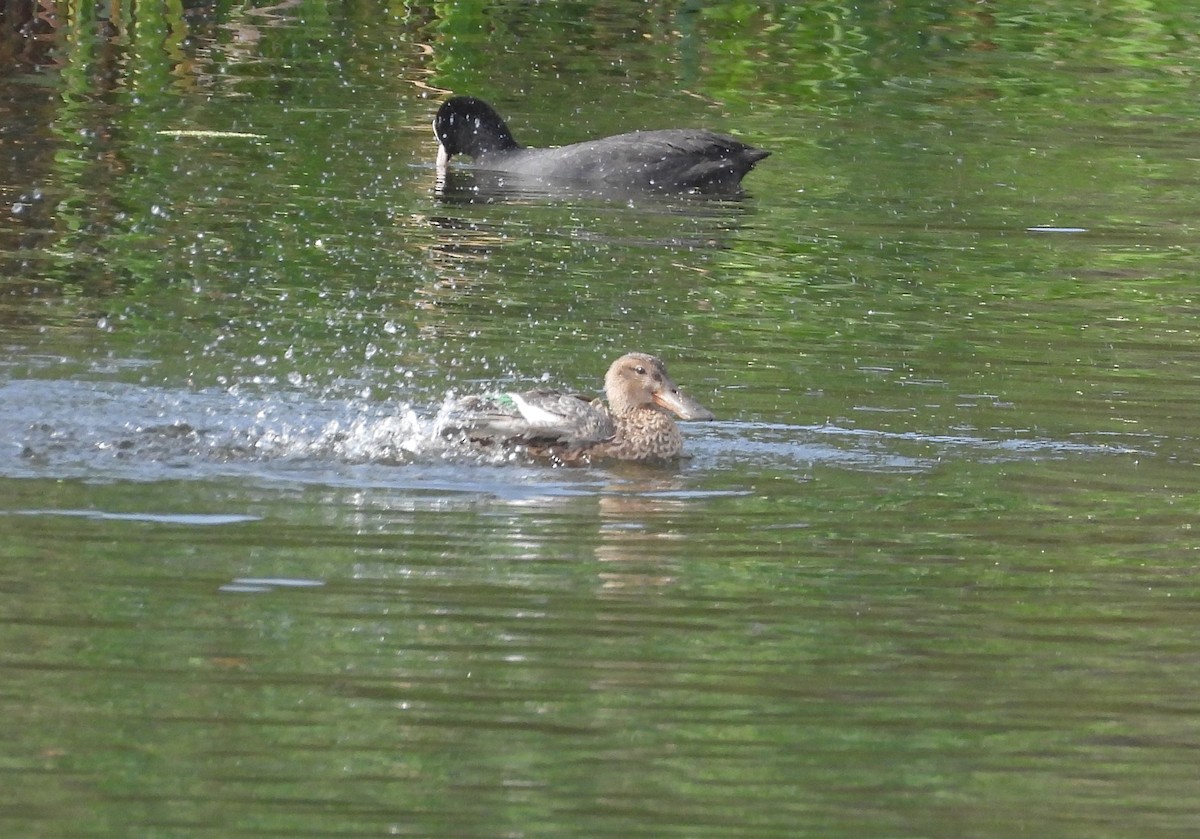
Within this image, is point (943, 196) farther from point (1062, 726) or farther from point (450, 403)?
point (1062, 726)

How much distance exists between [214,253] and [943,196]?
5.19 metres

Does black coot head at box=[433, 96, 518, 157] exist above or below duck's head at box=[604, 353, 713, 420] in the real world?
below

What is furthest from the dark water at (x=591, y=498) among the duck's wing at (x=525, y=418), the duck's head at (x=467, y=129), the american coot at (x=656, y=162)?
the duck's head at (x=467, y=129)

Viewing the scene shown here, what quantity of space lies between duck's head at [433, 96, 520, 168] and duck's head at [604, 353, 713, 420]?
7673 millimetres

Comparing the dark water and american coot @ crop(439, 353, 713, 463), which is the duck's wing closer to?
american coot @ crop(439, 353, 713, 463)

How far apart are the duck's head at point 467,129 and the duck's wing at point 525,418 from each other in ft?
26.7

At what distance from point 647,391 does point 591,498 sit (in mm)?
1034

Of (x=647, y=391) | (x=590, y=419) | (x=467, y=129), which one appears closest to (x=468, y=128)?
(x=467, y=129)

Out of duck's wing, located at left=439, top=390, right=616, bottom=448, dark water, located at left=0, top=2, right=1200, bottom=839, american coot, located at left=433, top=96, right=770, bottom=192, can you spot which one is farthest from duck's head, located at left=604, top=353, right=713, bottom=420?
american coot, located at left=433, top=96, right=770, bottom=192

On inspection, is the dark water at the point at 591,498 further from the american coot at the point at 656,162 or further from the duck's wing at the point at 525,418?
the american coot at the point at 656,162

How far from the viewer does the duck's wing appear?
876cm

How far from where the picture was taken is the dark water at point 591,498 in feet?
17.5

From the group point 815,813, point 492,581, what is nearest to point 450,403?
point 492,581

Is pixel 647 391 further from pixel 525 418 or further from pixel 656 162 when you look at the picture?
pixel 656 162
